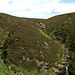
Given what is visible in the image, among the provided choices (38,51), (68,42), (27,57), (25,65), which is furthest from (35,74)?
(68,42)

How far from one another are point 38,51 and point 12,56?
9.98 metres

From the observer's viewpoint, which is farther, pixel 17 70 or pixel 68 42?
pixel 68 42

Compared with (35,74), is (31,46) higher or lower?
higher

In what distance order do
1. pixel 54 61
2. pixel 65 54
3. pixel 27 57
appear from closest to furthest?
pixel 27 57 → pixel 54 61 → pixel 65 54

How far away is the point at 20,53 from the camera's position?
118 feet

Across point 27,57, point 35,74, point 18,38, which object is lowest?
point 35,74

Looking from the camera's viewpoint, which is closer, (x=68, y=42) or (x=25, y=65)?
(x=25, y=65)

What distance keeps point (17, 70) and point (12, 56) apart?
7.19m

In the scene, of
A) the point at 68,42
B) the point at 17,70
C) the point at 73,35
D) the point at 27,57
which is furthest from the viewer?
the point at 73,35

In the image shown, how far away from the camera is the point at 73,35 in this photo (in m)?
63.2

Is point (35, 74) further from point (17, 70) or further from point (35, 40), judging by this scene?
point (35, 40)

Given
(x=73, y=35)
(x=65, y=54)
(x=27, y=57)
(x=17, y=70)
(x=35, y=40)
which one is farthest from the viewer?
(x=73, y=35)

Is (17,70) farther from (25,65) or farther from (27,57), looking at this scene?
(27,57)

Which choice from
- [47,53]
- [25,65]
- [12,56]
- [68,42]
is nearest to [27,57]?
[25,65]
